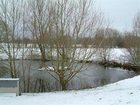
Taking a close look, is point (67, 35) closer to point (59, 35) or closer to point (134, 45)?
point (59, 35)

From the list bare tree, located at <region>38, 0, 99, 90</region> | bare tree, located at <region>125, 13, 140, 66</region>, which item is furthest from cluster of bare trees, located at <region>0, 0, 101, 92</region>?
bare tree, located at <region>125, 13, 140, 66</region>

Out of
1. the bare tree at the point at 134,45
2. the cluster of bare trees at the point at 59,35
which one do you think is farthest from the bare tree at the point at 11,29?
the bare tree at the point at 134,45

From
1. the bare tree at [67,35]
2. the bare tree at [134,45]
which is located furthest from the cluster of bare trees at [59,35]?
the bare tree at [134,45]

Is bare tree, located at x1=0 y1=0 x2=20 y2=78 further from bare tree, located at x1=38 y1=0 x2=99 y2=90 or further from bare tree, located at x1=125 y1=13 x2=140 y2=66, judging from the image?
bare tree, located at x1=125 y1=13 x2=140 y2=66

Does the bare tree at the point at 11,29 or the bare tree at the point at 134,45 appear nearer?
the bare tree at the point at 11,29

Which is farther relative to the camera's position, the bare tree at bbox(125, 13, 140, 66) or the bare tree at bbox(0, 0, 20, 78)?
the bare tree at bbox(125, 13, 140, 66)

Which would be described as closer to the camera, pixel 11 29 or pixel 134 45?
pixel 11 29

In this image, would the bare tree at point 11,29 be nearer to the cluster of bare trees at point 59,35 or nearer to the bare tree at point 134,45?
the cluster of bare trees at point 59,35

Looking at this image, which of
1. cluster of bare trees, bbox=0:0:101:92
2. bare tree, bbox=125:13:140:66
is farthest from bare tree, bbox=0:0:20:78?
bare tree, bbox=125:13:140:66

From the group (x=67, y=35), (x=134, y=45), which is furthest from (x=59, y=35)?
(x=134, y=45)

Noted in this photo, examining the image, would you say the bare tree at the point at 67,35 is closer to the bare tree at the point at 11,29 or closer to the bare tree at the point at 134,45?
the bare tree at the point at 11,29

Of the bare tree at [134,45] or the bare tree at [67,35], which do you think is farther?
the bare tree at [134,45]

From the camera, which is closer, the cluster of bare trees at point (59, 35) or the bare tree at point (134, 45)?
the cluster of bare trees at point (59, 35)

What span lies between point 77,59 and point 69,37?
1638 mm
